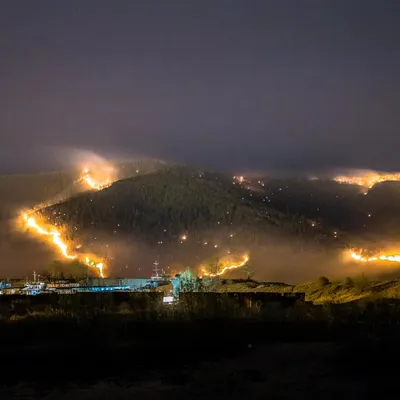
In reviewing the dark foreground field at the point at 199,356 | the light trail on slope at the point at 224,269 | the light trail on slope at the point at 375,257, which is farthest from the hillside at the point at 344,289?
the light trail on slope at the point at 375,257

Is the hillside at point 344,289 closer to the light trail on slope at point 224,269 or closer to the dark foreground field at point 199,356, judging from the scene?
the light trail on slope at point 224,269

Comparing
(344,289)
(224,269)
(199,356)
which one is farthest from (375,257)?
(199,356)

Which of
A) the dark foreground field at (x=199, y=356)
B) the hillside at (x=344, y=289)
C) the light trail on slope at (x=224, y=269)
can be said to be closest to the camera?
the dark foreground field at (x=199, y=356)

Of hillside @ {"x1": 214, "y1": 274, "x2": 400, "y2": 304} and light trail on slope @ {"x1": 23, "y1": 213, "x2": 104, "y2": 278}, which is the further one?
light trail on slope @ {"x1": 23, "y1": 213, "x2": 104, "y2": 278}

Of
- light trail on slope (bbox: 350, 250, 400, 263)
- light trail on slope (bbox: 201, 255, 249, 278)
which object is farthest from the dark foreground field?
Answer: light trail on slope (bbox: 350, 250, 400, 263)

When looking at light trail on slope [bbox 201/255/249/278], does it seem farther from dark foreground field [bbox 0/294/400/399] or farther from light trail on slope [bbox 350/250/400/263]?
dark foreground field [bbox 0/294/400/399]

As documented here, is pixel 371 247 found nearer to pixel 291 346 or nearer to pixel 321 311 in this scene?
pixel 321 311

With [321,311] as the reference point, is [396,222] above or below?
above

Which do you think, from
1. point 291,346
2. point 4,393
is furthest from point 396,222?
point 4,393
